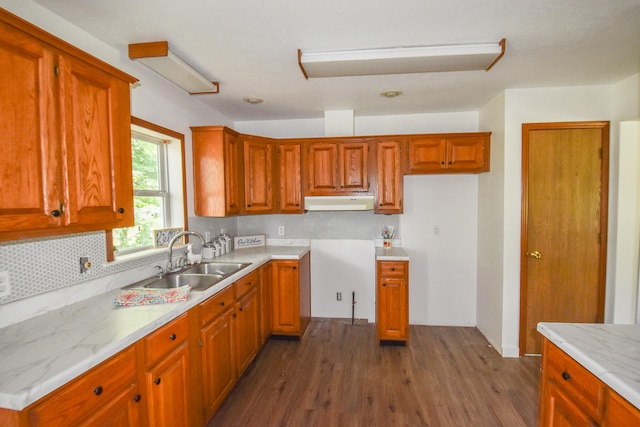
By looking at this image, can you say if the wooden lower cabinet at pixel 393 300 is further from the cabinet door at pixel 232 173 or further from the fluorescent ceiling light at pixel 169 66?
the fluorescent ceiling light at pixel 169 66

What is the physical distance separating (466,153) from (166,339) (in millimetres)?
3062

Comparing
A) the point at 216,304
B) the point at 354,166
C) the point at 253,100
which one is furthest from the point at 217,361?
the point at 253,100

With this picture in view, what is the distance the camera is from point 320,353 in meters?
2.90

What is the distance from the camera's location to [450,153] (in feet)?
10.2

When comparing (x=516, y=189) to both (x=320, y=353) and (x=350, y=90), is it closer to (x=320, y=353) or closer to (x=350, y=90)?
(x=350, y=90)

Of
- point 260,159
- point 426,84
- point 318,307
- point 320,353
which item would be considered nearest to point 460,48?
point 426,84

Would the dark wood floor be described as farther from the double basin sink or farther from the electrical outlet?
the electrical outlet

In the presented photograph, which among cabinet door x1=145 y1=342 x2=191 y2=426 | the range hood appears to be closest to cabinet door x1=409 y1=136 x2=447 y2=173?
the range hood

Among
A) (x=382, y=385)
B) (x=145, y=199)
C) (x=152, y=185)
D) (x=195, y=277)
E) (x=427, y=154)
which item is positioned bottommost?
(x=382, y=385)

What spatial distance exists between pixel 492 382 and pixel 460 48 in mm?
2543

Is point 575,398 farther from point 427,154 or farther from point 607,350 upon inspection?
point 427,154

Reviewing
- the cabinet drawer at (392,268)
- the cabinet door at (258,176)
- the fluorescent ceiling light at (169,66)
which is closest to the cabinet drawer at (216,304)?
the cabinet door at (258,176)

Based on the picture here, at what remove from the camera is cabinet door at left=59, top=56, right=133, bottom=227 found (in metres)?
1.29

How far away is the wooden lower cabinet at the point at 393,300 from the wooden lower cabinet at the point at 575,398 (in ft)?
5.22
